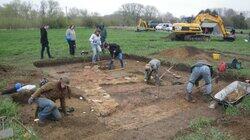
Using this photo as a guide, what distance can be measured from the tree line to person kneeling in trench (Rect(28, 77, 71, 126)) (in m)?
28.6

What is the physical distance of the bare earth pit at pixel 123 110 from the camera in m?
8.48

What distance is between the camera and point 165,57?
18594mm

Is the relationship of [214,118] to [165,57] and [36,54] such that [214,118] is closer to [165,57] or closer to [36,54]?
[165,57]

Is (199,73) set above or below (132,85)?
→ above

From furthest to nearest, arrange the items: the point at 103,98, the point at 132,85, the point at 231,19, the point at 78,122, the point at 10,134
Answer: the point at 231,19
the point at 132,85
the point at 103,98
the point at 78,122
the point at 10,134

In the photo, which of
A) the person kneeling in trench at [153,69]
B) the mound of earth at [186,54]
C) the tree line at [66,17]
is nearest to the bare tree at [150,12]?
the tree line at [66,17]

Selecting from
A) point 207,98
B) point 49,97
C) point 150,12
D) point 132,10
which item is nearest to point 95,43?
point 207,98

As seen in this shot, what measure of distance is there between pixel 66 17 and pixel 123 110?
49.6 meters

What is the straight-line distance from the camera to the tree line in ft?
173

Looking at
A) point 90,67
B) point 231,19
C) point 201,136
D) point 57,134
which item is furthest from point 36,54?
point 231,19

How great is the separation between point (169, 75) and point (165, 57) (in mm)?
3679

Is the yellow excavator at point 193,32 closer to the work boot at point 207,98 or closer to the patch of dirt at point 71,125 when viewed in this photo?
the work boot at point 207,98

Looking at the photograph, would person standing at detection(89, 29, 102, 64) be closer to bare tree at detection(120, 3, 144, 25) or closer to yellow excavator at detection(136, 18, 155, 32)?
yellow excavator at detection(136, 18, 155, 32)

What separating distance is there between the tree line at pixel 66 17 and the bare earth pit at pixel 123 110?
2429 cm
